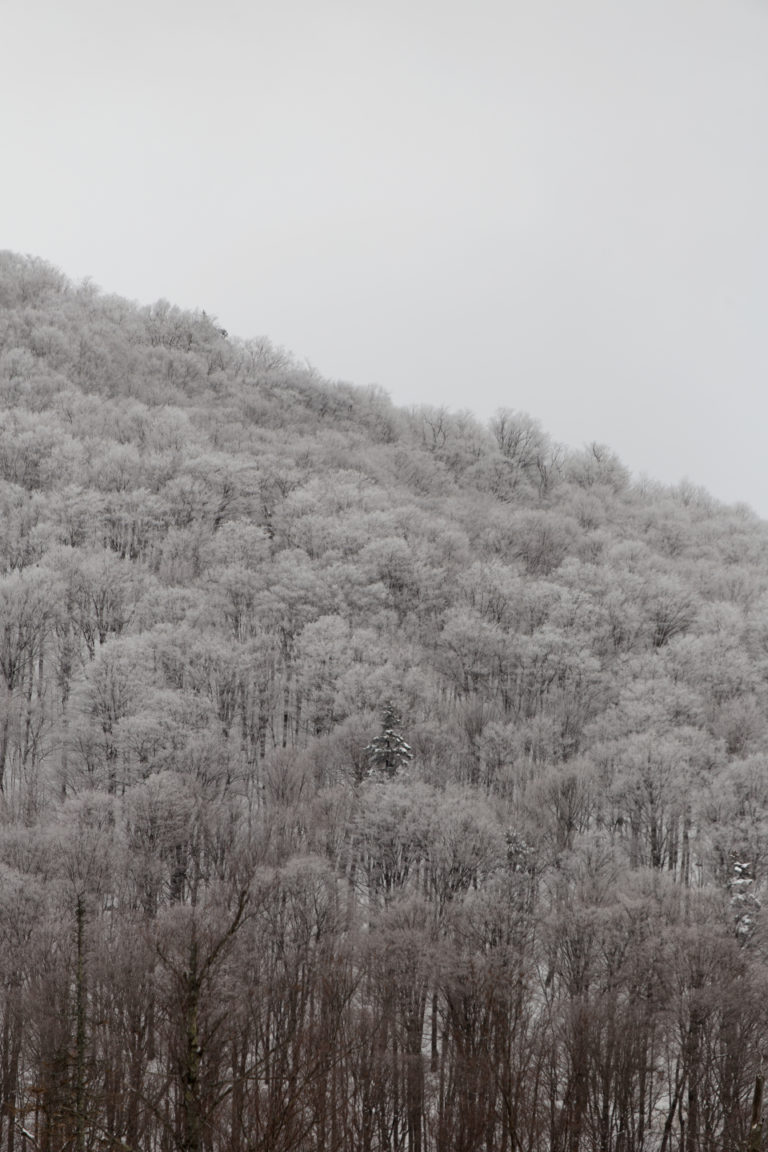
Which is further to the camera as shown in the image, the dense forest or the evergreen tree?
the evergreen tree

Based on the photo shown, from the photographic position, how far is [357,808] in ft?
159

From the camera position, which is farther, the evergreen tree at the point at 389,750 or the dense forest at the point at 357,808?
the evergreen tree at the point at 389,750

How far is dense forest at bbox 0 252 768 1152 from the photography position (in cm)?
3000

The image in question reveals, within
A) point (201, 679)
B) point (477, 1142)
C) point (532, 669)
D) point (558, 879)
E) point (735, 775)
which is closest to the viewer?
point (477, 1142)

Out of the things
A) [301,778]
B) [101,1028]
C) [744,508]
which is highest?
[744,508]

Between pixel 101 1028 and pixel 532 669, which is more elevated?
pixel 532 669

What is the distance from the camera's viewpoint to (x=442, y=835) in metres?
45.3

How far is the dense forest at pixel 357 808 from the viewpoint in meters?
30.0

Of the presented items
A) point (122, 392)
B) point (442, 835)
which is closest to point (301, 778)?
point (442, 835)

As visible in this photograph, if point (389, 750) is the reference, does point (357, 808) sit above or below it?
below

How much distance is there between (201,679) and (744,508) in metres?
107

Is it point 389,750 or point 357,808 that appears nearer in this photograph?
point 357,808

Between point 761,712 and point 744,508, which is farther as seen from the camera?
point 744,508

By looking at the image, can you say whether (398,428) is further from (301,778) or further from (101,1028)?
(101,1028)
